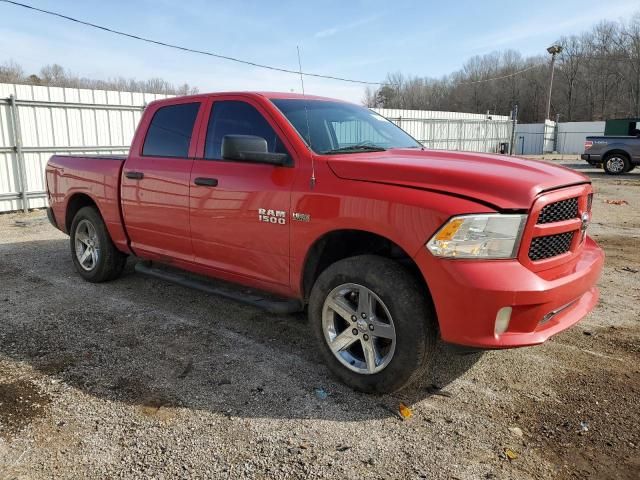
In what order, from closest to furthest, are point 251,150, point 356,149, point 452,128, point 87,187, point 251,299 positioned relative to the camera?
point 251,150
point 356,149
point 251,299
point 87,187
point 452,128

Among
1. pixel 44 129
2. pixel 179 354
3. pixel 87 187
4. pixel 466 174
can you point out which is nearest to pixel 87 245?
pixel 87 187

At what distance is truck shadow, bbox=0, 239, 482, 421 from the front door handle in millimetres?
1240

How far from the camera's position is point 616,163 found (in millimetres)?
19547

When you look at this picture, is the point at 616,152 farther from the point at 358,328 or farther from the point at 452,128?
the point at 358,328

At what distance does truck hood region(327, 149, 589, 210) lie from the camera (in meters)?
2.66

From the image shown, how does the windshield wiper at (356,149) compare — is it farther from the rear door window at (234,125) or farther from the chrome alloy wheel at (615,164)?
the chrome alloy wheel at (615,164)

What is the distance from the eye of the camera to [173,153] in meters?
4.42

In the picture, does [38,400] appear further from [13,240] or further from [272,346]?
[13,240]

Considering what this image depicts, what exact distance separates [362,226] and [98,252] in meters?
3.60

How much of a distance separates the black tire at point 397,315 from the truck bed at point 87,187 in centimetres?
283

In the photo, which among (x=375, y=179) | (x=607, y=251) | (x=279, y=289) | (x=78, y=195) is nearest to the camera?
(x=375, y=179)

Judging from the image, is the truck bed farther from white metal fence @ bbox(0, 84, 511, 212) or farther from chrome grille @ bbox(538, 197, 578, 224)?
white metal fence @ bbox(0, 84, 511, 212)

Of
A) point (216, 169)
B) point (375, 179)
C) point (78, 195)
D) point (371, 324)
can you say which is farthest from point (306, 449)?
point (78, 195)

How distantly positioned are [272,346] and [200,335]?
2.15 feet
